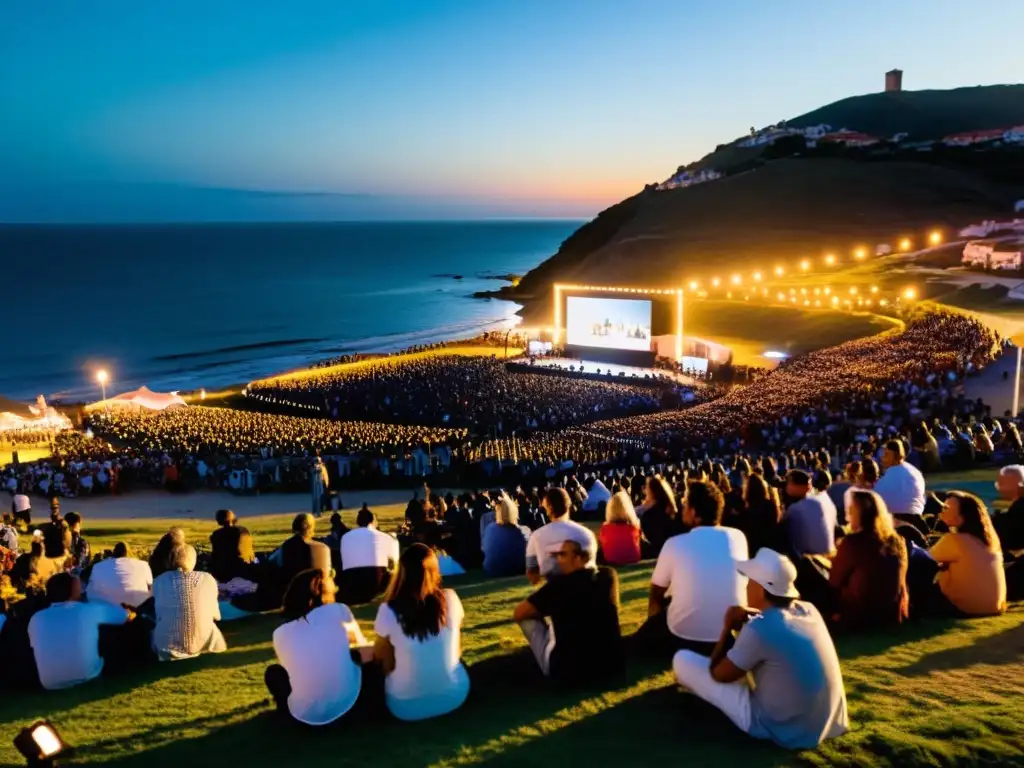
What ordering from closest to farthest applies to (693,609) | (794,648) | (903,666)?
(794,648), (693,609), (903,666)

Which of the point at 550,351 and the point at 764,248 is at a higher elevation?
the point at 764,248

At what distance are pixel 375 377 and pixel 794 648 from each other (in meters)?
41.0

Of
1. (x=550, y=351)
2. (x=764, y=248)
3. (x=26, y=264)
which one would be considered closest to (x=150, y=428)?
(x=550, y=351)

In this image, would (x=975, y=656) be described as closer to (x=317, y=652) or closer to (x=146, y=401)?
(x=317, y=652)

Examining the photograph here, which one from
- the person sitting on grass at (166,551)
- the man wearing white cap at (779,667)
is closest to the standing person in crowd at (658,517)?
the man wearing white cap at (779,667)

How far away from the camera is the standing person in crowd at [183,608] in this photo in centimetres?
588

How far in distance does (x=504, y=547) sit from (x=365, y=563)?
5.91 feet

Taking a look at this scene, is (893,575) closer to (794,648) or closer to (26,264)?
(794,648)

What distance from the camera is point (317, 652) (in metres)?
4.51

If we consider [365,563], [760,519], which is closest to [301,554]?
[365,563]

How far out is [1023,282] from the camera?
47.6 metres

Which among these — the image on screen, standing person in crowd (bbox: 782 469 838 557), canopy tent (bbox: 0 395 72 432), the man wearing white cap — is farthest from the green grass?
the image on screen

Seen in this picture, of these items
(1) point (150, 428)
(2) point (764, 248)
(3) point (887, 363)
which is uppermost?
(2) point (764, 248)

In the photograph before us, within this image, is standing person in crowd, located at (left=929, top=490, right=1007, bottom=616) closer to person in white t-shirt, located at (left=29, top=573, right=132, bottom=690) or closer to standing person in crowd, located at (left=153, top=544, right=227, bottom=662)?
standing person in crowd, located at (left=153, top=544, right=227, bottom=662)
